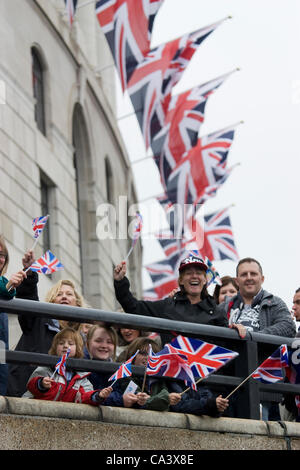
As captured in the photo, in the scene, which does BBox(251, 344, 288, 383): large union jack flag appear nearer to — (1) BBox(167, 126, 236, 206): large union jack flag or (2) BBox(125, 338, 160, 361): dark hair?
(2) BBox(125, 338, 160, 361): dark hair

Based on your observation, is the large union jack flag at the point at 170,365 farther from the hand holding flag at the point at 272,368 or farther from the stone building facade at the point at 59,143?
the stone building facade at the point at 59,143

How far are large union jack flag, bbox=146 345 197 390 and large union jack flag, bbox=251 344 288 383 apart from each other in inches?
28.2

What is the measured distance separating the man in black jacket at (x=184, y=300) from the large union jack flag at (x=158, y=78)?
1483 centimetres

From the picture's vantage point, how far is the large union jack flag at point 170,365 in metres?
9.03

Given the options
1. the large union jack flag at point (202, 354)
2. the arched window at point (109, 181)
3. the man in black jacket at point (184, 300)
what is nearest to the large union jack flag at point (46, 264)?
the man in black jacket at point (184, 300)

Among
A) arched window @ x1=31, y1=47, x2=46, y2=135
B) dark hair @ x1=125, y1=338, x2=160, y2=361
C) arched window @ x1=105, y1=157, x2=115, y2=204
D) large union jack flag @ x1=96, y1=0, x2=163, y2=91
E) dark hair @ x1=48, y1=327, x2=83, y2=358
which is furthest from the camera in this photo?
arched window @ x1=105, y1=157, x2=115, y2=204

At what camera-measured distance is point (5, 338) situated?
358 inches

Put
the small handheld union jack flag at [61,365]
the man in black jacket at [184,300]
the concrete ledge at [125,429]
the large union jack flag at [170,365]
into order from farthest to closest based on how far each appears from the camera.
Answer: the man in black jacket at [184,300], the large union jack flag at [170,365], the small handheld union jack flag at [61,365], the concrete ledge at [125,429]

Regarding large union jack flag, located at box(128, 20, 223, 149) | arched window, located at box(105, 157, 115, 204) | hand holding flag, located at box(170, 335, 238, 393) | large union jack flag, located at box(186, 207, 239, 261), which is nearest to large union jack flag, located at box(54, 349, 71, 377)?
hand holding flag, located at box(170, 335, 238, 393)

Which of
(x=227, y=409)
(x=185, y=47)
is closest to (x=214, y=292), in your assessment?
(x=227, y=409)

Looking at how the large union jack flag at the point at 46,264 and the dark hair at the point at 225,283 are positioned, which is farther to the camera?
the dark hair at the point at 225,283

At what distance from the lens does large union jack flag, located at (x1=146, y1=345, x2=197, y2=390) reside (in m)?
9.03

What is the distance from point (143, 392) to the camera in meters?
9.03
